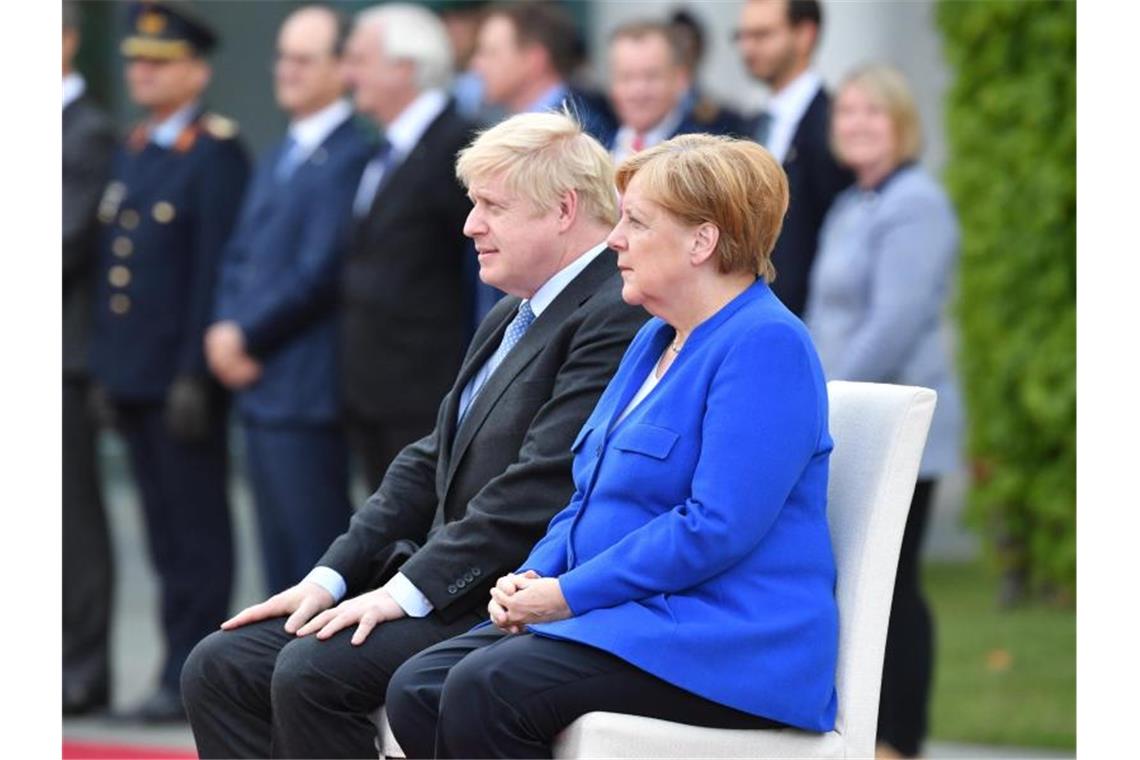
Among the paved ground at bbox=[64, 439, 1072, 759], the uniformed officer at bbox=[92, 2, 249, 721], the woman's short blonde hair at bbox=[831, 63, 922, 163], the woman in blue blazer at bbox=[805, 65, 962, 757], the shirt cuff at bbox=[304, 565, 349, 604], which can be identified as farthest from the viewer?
the uniformed officer at bbox=[92, 2, 249, 721]

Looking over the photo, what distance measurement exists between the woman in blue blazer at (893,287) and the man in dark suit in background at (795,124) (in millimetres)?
168

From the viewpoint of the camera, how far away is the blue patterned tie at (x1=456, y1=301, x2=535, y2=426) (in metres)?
3.96

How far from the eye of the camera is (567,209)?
3.87 meters

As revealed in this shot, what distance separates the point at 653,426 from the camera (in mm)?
3400

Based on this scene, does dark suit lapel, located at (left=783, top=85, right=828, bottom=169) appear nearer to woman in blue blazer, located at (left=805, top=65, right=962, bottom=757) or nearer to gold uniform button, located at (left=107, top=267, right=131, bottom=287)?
woman in blue blazer, located at (left=805, top=65, right=962, bottom=757)

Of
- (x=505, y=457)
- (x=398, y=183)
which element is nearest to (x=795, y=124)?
(x=398, y=183)

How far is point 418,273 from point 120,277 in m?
1.16

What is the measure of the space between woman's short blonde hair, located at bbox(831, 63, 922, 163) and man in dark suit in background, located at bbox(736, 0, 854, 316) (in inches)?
10.3

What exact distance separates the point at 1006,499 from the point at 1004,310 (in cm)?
72

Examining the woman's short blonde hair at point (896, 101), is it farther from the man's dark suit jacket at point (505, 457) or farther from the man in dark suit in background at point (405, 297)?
the man's dark suit jacket at point (505, 457)

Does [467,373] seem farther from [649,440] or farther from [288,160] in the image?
[288,160]

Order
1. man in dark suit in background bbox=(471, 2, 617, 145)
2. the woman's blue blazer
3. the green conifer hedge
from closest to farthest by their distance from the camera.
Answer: the woman's blue blazer, man in dark suit in background bbox=(471, 2, 617, 145), the green conifer hedge

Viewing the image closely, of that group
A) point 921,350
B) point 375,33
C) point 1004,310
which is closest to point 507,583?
point 921,350

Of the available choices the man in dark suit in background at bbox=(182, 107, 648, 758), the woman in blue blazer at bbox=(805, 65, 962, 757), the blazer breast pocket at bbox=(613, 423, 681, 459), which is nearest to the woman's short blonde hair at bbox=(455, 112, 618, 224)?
the man in dark suit in background at bbox=(182, 107, 648, 758)
